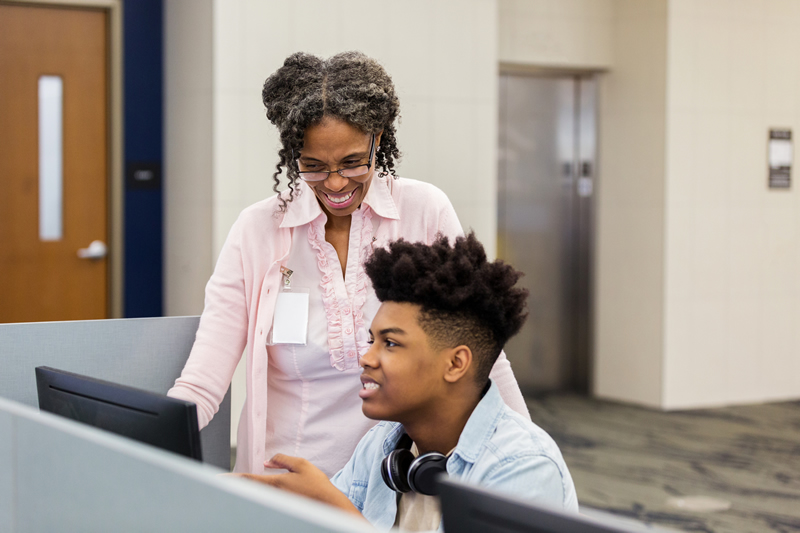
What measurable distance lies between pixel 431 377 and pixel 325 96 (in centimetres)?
63

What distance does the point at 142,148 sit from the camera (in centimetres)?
483

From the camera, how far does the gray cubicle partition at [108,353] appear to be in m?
1.69

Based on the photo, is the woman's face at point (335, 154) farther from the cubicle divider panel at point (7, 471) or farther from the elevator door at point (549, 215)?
the elevator door at point (549, 215)

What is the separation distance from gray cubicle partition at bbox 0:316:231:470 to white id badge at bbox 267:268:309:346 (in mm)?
232

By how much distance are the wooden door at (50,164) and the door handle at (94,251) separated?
0.06 ft

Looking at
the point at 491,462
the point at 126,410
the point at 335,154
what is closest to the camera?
the point at 126,410

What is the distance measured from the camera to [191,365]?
1.73 metres

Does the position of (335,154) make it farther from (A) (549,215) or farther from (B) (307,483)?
(A) (549,215)

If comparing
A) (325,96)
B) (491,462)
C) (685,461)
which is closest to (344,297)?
(325,96)

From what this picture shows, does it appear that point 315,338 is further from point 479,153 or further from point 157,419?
point 479,153

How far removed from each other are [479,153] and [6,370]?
11.2ft

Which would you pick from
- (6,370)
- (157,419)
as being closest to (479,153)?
(6,370)

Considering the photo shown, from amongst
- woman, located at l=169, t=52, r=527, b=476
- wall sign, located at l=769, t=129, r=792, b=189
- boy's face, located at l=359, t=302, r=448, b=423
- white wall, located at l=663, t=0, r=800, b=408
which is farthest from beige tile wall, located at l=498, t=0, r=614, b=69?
boy's face, located at l=359, t=302, r=448, b=423

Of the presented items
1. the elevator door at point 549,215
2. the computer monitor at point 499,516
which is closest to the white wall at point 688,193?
the elevator door at point 549,215
